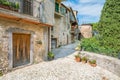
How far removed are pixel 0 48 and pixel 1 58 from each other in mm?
577

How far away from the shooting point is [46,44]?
10.7m

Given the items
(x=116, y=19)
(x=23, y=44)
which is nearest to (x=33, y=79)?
(x=23, y=44)

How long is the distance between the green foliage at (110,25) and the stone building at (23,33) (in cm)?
564

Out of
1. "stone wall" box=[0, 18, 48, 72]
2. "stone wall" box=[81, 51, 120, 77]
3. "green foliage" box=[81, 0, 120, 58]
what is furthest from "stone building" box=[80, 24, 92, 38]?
"stone wall" box=[0, 18, 48, 72]

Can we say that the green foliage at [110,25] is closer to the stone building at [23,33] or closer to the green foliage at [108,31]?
the green foliage at [108,31]

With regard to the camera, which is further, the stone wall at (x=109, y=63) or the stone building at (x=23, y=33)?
the stone wall at (x=109, y=63)

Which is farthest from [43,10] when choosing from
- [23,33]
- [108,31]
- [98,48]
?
[108,31]

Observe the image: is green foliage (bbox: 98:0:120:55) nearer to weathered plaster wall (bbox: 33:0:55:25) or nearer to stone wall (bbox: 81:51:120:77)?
stone wall (bbox: 81:51:120:77)

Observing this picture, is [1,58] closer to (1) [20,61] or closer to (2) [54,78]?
(1) [20,61]

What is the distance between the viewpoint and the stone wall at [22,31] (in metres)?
6.75

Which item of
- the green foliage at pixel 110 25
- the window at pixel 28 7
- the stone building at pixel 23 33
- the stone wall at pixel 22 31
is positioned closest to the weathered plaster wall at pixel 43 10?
the stone building at pixel 23 33

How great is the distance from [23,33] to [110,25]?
8407 mm

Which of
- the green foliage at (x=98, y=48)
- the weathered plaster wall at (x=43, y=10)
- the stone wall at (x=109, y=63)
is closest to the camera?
the stone wall at (x=109, y=63)

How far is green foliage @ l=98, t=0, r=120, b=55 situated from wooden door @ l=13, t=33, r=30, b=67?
24.9 ft
